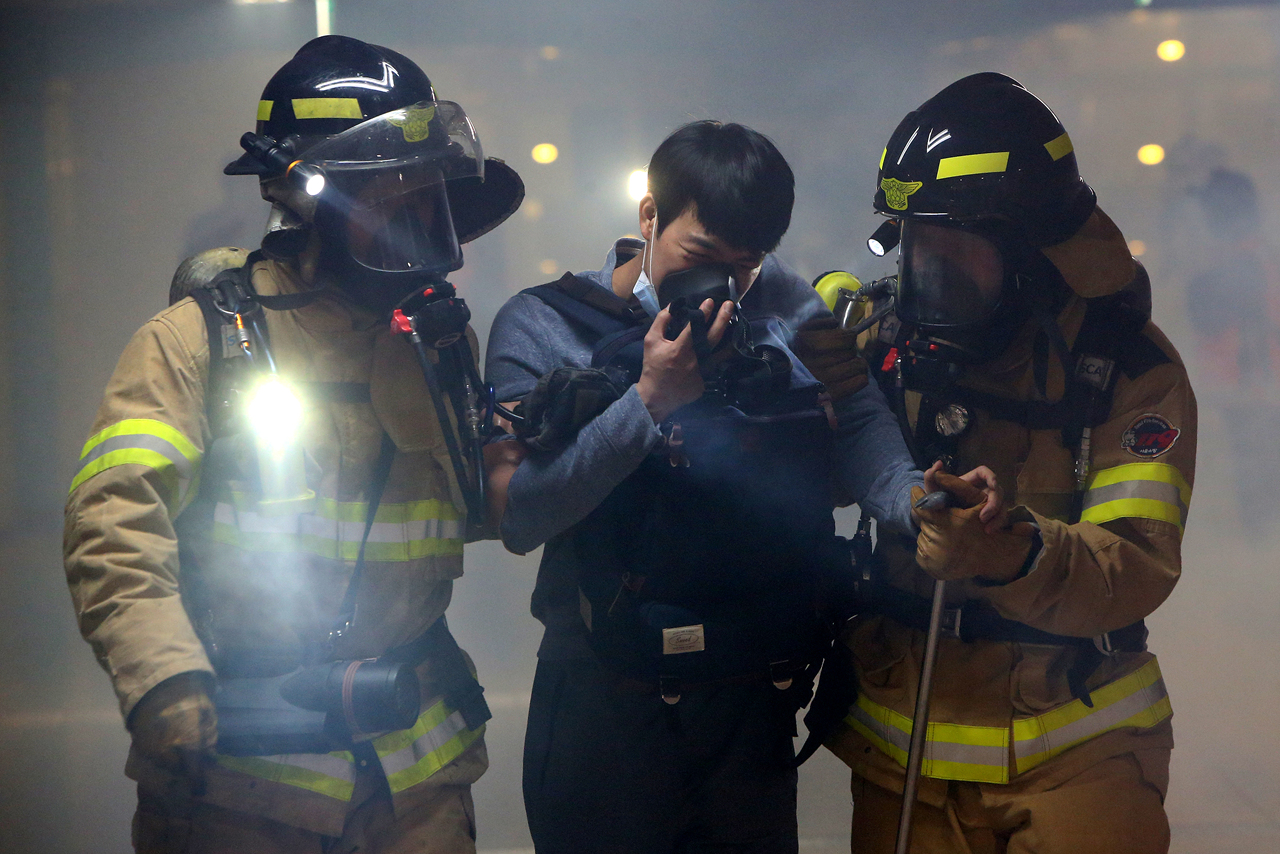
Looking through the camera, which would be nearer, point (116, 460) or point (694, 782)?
point (116, 460)

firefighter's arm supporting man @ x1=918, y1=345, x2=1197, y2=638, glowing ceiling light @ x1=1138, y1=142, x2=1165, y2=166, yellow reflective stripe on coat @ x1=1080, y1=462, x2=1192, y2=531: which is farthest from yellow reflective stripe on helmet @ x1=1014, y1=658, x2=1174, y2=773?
glowing ceiling light @ x1=1138, y1=142, x2=1165, y2=166

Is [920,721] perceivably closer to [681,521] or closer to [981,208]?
[681,521]

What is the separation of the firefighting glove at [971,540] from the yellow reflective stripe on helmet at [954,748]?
1.12 ft

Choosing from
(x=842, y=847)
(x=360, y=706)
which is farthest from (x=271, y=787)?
(x=842, y=847)

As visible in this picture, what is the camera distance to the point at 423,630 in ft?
5.83

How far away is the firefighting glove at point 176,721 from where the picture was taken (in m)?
1.41

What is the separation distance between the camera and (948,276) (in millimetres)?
1875

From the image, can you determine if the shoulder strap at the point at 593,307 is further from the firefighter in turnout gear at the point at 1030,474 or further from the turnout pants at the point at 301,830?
the turnout pants at the point at 301,830

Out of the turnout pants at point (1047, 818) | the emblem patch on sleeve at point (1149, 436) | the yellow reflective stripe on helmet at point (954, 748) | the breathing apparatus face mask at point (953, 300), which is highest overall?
the breathing apparatus face mask at point (953, 300)

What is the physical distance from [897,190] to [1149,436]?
629 mm

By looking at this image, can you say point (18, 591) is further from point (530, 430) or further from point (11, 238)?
point (530, 430)

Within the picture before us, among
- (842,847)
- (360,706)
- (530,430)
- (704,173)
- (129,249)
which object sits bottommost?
(842,847)

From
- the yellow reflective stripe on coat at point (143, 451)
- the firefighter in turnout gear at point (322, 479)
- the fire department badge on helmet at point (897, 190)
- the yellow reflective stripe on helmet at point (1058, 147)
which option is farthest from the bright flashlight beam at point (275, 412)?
the yellow reflective stripe on helmet at point (1058, 147)

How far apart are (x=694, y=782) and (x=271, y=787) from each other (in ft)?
2.39
